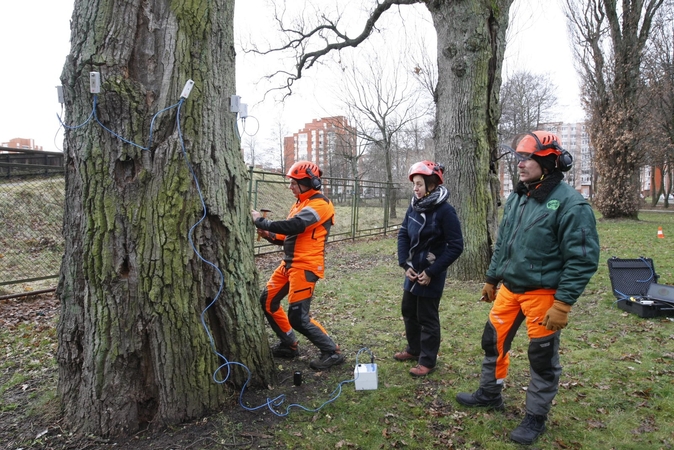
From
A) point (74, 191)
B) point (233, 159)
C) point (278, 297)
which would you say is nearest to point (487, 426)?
point (278, 297)

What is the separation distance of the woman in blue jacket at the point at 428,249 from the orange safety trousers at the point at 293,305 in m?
0.88

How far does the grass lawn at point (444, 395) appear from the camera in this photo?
10.1ft

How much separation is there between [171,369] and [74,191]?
143cm

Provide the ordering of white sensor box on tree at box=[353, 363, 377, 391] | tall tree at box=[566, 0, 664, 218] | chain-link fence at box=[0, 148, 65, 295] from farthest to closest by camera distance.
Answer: tall tree at box=[566, 0, 664, 218] < chain-link fence at box=[0, 148, 65, 295] < white sensor box on tree at box=[353, 363, 377, 391]

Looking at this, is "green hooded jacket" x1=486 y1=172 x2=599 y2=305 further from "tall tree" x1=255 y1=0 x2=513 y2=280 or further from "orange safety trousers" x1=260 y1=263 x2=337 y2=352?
"tall tree" x1=255 y1=0 x2=513 y2=280

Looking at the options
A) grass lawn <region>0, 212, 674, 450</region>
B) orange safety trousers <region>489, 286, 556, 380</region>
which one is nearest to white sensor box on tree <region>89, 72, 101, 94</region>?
grass lawn <region>0, 212, 674, 450</region>

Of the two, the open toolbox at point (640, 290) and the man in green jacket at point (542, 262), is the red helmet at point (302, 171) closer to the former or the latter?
the man in green jacket at point (542, 262)

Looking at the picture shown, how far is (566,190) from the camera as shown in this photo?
301 cm

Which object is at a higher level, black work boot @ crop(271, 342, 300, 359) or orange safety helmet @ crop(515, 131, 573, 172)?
orange safety helmet @ crop(515, 131, 573, 172)

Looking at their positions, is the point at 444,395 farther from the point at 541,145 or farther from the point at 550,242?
the point at 541,145

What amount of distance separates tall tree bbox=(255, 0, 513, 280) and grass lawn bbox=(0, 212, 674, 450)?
6.76 ft

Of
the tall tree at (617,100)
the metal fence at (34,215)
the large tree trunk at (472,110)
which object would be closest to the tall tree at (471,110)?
the large tree trunk at (472,110)

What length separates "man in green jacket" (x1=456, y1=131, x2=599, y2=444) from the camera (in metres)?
2.81

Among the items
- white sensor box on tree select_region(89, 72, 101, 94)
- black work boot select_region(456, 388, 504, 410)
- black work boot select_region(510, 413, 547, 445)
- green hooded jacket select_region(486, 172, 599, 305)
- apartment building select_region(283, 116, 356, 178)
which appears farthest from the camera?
apartment building select_region(283, 116, 356, 178)
